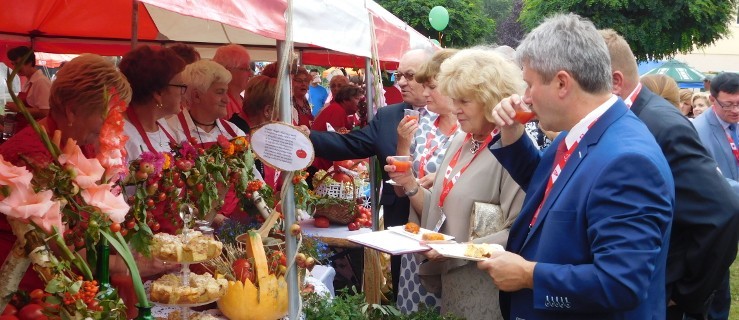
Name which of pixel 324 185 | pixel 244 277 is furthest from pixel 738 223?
pixel 324 185

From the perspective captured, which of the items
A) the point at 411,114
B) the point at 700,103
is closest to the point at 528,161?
the point at 411,114

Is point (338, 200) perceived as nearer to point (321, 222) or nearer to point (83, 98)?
point (321, 222)

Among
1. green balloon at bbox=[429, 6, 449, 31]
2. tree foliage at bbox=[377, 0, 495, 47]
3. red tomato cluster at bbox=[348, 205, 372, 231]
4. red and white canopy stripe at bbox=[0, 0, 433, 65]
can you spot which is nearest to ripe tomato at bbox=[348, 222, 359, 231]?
red tomato cluster at bbox=[348, 205, 372, 231]

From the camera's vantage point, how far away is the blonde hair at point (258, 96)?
16.6 ft

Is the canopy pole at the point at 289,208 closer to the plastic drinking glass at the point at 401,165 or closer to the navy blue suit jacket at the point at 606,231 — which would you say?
the plastic drinking glass at the point at 401,165

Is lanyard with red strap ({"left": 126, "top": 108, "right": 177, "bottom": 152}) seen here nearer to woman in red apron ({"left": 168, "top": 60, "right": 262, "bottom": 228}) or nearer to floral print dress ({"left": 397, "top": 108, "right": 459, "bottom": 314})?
woman in red apron ({"left": 168, "top": 60, "right": 262, "bottom": 228})

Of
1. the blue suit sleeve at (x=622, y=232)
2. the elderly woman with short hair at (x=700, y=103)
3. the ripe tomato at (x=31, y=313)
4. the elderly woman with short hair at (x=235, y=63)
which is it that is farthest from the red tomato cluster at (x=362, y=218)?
the elderly woman with short hair at (x=700, y=103)

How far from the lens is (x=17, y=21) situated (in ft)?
21.6

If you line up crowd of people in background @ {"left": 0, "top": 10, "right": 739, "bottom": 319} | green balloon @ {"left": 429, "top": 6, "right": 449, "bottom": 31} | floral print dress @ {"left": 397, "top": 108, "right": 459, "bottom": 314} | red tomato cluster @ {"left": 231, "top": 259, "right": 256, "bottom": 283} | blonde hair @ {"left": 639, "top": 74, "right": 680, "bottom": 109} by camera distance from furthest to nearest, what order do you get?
green balloon @ {"left": 429, "top": 6, "right": 449, "bottom": 31}, blonde hair @ {"left": 639, "top": 74, "right": 680, "bottom": 109}, floral print dress @ {"left": 397, "top": 108, "right": 459, "bottom": 314}, red tomato cluster @ {"left": 231, "top": 259, "right": 256, "bottom": 283}, crowd of people in background @ {"left": 0, "top": 10, "right": 739, "bottom": 319}

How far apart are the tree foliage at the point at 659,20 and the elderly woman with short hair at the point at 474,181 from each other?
18.5m

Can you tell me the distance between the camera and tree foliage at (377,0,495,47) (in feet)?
79.5

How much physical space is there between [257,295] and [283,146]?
1.81ft

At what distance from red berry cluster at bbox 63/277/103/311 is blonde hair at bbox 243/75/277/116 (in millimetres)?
3014

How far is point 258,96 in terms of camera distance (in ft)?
16.6
